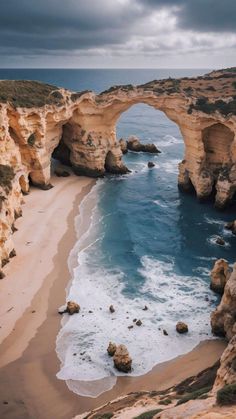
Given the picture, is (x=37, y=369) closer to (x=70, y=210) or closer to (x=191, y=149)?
(x=70, y=210)

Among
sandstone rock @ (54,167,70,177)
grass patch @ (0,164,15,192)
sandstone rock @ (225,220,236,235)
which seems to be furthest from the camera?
sandstone rock @ (54,167,70,177)

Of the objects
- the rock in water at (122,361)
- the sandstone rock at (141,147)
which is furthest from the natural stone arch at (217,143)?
the rock in water at (122,361)

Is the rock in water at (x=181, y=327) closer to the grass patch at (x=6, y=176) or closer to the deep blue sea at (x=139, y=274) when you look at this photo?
the deep blue sea at (x=139, y=274)

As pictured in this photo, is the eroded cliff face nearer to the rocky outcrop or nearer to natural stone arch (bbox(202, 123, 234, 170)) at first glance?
natural stone arch (bbox(202, 123, 234, 170))

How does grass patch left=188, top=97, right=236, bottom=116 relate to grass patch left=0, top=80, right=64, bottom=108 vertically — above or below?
below

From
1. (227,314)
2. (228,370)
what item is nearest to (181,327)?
(227,314)

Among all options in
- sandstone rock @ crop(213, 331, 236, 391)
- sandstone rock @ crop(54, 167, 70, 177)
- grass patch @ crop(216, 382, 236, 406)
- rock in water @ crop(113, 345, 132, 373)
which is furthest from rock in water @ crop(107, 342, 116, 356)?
sandstone rock @ crop(54, 167, 70, 177)
